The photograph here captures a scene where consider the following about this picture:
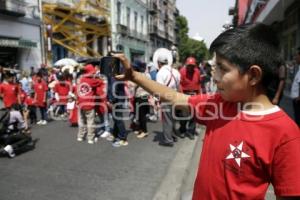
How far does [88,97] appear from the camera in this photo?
28.0 ft

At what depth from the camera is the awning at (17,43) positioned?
711 inches

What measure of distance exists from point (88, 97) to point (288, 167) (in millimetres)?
7152

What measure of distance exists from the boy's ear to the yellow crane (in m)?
21.2

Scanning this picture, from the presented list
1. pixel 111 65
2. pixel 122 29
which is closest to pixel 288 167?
pixel 111 65

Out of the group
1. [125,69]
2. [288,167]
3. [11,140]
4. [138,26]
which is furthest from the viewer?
[138,26]

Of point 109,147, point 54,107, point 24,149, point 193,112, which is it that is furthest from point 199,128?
point 193,112

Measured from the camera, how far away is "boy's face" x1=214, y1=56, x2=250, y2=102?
1.78m

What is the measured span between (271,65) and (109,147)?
6500 mm

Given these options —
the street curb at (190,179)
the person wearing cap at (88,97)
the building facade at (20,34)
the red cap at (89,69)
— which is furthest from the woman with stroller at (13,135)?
the building facade at (20,34)

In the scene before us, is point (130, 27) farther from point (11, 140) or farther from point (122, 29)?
point (11, 140)

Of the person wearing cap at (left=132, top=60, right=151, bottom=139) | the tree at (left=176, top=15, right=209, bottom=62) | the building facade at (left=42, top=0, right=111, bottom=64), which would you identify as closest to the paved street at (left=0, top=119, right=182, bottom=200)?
the person wearing cap at (left=132, top=60, right=151, bottom=139)

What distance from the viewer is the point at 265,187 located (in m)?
1.78

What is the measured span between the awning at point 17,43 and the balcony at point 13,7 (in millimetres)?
1178

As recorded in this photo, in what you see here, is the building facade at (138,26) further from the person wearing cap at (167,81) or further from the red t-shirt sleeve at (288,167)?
the red t-shirt sleeve at (288,167)
